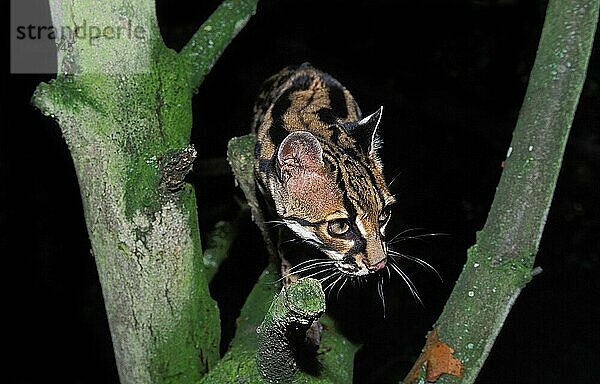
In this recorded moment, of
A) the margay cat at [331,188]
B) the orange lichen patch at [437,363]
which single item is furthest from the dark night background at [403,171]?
the orange lichen patch at [437,363]

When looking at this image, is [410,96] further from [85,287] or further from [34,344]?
[34,344]

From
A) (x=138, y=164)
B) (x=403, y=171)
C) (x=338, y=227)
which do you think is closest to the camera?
(x=138, y=164)

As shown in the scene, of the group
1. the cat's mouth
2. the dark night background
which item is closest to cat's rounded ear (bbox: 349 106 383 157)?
the cat's mouth

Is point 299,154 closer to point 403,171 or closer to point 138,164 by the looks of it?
point 138,164

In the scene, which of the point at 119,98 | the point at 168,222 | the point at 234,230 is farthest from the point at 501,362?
the point at 119,98

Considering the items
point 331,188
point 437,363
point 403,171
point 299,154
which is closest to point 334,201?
point 331,188

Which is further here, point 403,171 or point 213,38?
point 403,171

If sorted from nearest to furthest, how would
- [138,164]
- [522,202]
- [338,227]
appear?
[138,164]
[338,227]
[522,202]
